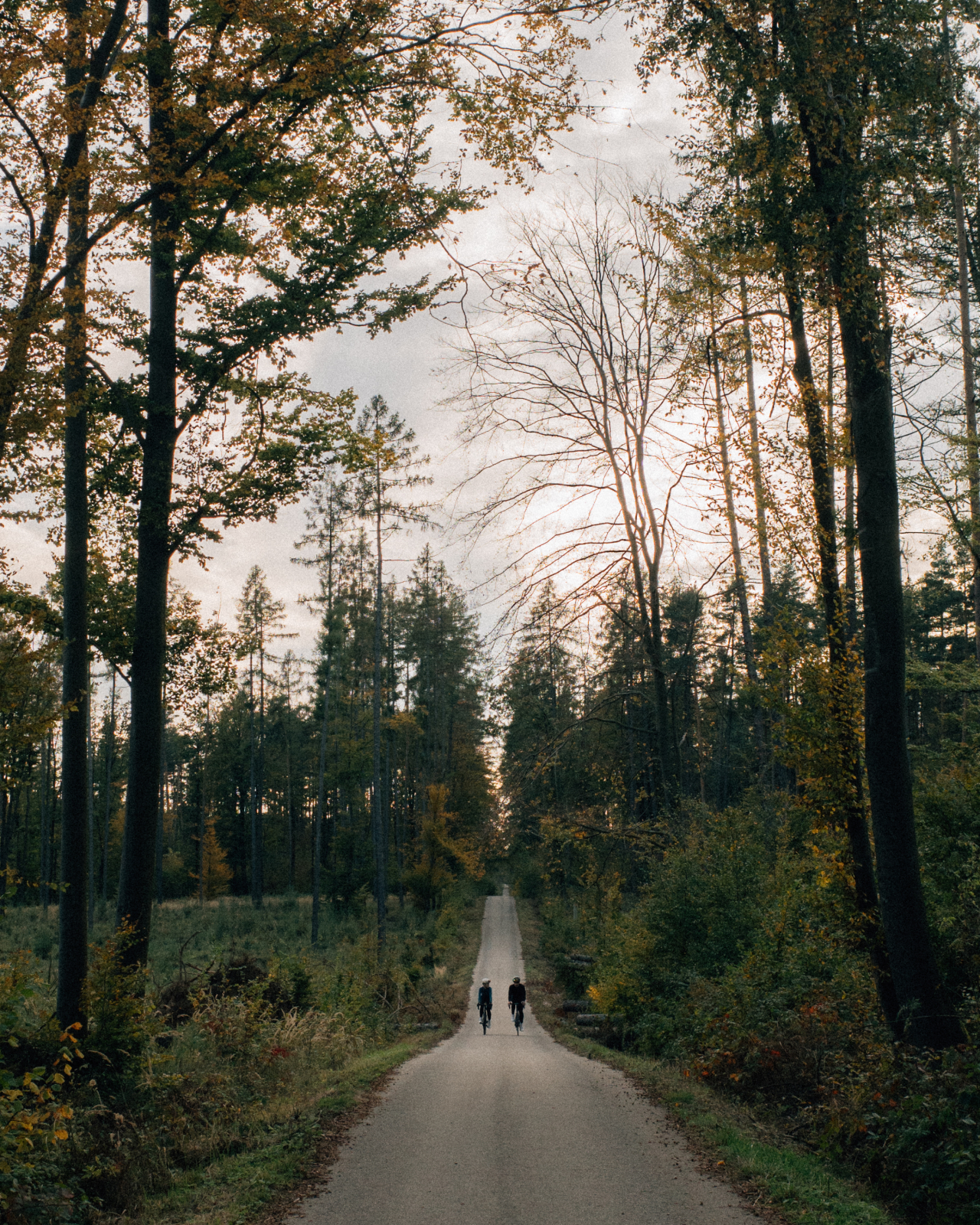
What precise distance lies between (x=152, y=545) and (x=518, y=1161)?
7.97 meters

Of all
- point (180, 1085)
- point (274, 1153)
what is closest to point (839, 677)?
point (274, 1153)

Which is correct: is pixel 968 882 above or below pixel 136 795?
below

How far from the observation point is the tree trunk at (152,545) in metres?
9.68

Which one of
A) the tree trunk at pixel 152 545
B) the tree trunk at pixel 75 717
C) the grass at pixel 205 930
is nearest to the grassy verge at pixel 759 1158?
the tree trunk at pixel 75 717

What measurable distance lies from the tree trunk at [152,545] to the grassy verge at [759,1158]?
6.24m

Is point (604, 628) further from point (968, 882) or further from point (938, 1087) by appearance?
point (938, 1087)

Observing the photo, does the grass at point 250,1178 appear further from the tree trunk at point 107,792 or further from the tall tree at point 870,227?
the tree trunk at point 107,792

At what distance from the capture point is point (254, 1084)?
29.2 ft

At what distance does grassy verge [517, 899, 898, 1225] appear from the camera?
5.40 m

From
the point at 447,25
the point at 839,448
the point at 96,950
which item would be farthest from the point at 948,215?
the point at 96,950

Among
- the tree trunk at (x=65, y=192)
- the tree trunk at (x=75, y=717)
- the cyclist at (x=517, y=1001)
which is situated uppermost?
the tree trunk at (x=65, y=192)

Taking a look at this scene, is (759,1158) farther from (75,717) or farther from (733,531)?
(733,531)

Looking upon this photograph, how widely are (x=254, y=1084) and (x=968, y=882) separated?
25.7 feet

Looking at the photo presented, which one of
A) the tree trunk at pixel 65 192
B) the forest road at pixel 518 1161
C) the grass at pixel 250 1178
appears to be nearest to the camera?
the forest road at pixel 518 1161
